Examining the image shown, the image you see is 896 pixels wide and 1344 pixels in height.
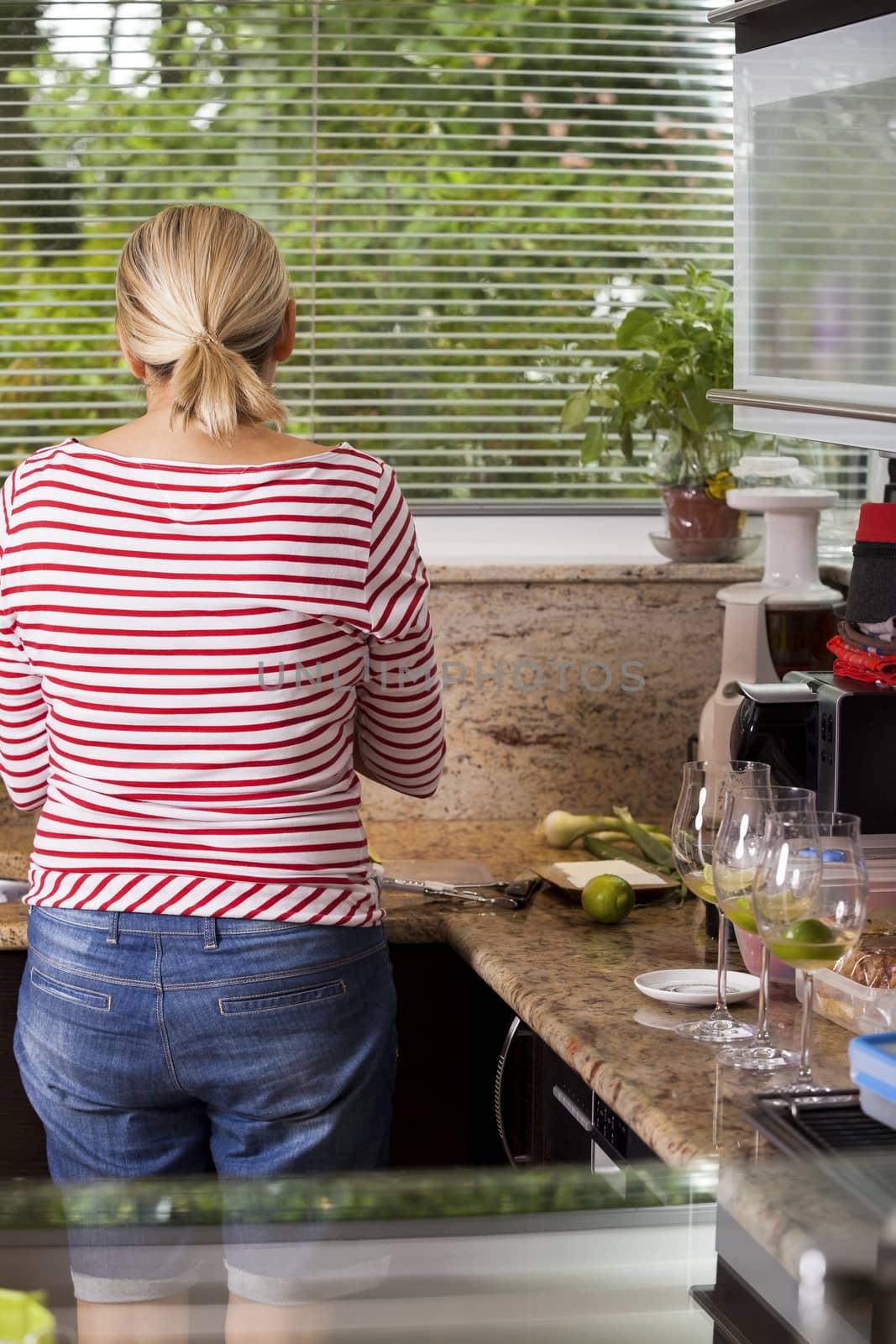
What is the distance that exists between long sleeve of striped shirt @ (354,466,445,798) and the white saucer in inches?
12.4

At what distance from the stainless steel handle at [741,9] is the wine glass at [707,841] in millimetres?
706

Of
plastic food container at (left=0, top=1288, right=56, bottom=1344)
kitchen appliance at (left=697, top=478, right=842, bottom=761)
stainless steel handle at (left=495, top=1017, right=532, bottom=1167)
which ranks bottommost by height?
stainless steel handle at (left=495, top=1017, right=532, bottom=1167)

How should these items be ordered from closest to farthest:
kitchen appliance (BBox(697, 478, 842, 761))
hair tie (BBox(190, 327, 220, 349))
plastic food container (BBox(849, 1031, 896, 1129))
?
1. plastic food container (BBox(849, 1031, 896, 1129))
2. hair tie (BBox(190, 327, 220, 349))
3. kitchen appliance (BBox(697, 478, 842, 761))

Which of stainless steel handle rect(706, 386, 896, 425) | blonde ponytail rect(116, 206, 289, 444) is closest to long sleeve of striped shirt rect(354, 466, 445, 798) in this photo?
blonde ponytail rect(116, 206, 289, 444)

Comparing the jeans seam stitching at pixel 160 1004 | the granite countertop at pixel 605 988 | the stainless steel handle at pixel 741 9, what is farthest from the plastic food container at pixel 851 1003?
the stainless steel handle at pixel 741 9

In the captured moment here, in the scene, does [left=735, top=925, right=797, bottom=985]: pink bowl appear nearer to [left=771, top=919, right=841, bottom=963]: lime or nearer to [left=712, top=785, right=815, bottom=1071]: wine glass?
[left=712, top=785, right=815, bottom=1071]: wine glass

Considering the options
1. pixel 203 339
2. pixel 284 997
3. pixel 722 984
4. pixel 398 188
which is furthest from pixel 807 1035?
pixel 398 188

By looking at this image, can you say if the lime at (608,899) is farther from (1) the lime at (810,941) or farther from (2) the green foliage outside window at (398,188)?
(2) the green foliage outside window at (398,188)

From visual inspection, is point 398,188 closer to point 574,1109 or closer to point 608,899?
point 608,899

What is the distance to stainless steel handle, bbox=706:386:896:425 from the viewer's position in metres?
1.26

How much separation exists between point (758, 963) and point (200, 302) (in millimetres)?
837

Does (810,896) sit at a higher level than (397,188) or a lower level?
lower

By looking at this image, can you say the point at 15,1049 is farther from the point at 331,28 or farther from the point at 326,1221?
the point at 331,28

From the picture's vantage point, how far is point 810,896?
1.20m
